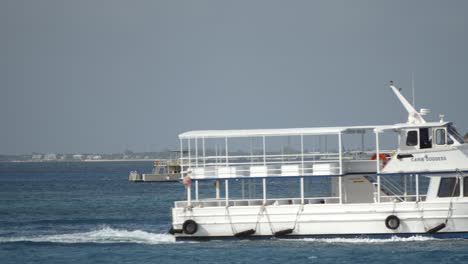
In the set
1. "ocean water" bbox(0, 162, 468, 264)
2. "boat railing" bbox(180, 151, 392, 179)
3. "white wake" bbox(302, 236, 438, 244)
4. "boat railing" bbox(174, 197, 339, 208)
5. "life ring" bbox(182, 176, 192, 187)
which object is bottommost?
"ocean water" bbox(0, 162, 468, 264)

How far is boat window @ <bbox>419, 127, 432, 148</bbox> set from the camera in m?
37.1

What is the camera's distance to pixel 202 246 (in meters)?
36.9

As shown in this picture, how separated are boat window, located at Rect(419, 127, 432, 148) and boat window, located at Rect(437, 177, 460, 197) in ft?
4.86

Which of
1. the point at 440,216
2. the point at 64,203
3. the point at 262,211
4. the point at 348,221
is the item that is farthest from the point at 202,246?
the point at 64,203

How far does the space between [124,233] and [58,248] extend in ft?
16.3

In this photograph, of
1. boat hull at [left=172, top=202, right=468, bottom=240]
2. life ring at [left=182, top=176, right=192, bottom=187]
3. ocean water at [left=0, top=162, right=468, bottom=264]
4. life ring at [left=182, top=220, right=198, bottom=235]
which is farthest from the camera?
life ring at [left=182, top=176, right=192, bottom=187]

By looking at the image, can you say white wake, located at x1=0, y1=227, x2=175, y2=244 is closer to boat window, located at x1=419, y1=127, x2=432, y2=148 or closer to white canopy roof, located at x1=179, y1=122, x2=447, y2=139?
white canopy roof, located at x1=179, y1=122, x2=447, y2=139

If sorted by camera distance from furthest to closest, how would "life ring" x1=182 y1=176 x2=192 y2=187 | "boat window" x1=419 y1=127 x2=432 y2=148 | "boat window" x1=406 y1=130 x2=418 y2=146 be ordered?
"life ring" x1=182 y1=176 x2=192 y2=187, "boat window" x1=406 y1=130 x2=418 y2=146, "boat window" x1=419 y1=127 x2=432 y2=148

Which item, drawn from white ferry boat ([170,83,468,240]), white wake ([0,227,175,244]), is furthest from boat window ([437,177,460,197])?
white wake ([0,227,175,244])

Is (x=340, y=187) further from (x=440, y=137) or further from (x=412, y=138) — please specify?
(x=440, y=137)

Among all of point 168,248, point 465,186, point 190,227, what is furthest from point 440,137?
point 168,248

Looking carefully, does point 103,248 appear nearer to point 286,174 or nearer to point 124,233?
point 124,233

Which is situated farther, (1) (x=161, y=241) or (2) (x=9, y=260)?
(1) (x=161, y=241)

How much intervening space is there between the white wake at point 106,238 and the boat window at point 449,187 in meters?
11.0
